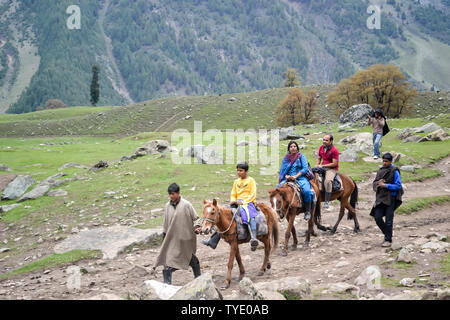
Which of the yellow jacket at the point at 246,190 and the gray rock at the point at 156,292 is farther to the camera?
the yellow jacket at the point at 246,190

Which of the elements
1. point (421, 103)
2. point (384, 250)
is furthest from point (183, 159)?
point (421, 103)

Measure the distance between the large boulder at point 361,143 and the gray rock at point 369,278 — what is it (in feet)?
67.3

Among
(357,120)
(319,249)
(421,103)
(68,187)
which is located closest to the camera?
(319,249)

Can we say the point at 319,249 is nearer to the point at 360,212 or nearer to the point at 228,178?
the point at 360,212

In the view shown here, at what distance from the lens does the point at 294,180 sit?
11945 mm

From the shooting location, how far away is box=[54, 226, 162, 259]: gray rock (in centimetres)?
1295

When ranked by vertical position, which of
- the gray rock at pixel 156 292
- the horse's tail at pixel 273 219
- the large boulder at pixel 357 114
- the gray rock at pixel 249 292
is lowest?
the gray rock at pixel 156 292

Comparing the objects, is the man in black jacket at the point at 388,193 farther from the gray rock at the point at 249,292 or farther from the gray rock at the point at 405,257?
the gray rock at the point at 249,292

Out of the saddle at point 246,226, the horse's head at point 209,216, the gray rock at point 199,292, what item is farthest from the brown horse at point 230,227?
the gray rock at point 199,292

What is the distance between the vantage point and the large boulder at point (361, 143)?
27.5m

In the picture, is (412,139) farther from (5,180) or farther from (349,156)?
(5,180)

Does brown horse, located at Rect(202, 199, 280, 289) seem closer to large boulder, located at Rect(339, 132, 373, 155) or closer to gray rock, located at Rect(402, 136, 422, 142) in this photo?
large boulder, located at Rect(339, 132, 373, 155)

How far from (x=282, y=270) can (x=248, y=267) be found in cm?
119

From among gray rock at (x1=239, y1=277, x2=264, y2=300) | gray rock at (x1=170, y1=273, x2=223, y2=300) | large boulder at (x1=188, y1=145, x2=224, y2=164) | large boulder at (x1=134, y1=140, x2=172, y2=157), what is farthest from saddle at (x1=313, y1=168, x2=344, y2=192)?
large boulder at (x1=134, y1=140, x2=172, y2=157)
